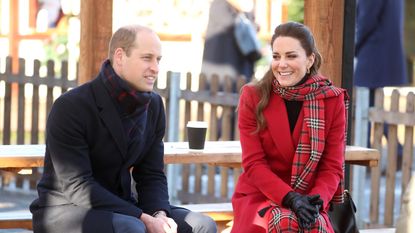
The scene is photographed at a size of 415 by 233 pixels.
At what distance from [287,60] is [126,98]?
90 cm

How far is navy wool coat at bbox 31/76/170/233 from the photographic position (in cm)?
438

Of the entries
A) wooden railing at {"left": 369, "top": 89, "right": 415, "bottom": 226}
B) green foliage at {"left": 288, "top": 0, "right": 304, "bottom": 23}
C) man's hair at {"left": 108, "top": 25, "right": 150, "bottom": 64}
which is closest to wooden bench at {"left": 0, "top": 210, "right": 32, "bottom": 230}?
man's hair at {"left": 108, "top": 25, "right": 150, "bottom": 64}

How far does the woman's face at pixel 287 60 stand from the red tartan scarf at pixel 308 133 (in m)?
0.04

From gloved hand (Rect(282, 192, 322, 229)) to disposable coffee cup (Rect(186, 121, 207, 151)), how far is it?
91 centimetres

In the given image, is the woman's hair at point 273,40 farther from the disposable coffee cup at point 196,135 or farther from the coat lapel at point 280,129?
the disposable coffee cup at point 196,135

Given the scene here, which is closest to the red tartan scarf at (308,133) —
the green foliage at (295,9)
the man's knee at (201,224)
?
the man's knee at (201,224)

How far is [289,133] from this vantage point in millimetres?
4910

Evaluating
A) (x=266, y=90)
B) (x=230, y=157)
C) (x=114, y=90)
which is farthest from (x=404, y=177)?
(x=114, y=90)

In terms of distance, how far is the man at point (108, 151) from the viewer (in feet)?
14.4

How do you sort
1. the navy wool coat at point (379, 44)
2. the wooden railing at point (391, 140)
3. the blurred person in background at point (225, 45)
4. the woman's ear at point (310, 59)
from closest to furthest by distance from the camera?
the woman's ear at point (310, 59) → the wooden railing at point (391, 140) → the navy wool coat at point (379, 44) → the blurred person in background at point (225, 45)

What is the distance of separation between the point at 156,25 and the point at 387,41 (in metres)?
7.03

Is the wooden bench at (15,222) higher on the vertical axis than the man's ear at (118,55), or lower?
lower

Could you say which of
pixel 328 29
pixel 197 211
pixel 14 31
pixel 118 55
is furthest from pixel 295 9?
pixel 118 55

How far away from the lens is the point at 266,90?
4.97 meters
